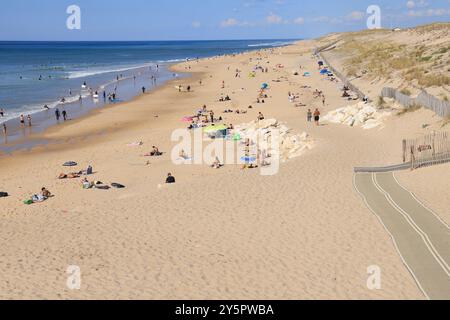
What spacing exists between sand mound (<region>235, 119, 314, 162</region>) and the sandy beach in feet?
2.16

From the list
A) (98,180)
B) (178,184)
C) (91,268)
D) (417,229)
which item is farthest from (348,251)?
(98,180)

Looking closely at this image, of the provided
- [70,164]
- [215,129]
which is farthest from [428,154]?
[70,164]

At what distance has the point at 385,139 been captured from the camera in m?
23.8

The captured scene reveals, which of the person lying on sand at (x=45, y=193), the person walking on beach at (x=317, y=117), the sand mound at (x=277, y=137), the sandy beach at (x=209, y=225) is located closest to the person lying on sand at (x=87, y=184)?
the sandy beach at (x=209, y=225)

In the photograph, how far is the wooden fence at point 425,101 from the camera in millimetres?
23391

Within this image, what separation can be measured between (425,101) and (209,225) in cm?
1626

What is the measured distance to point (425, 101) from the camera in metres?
26.1

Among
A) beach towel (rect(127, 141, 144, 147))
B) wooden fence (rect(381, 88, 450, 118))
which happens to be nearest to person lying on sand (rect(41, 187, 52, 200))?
beach towel (rect(127, 141, 144, 147))

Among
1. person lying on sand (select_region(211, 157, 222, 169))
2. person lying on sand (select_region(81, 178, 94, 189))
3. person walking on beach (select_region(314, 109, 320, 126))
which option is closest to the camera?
person lying on sand (select_region(81, 178, 94, 189))

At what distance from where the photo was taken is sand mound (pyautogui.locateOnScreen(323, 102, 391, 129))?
26.7m

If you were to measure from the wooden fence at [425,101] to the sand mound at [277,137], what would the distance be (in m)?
6.06

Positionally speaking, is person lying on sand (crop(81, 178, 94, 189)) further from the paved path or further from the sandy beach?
the paved path
